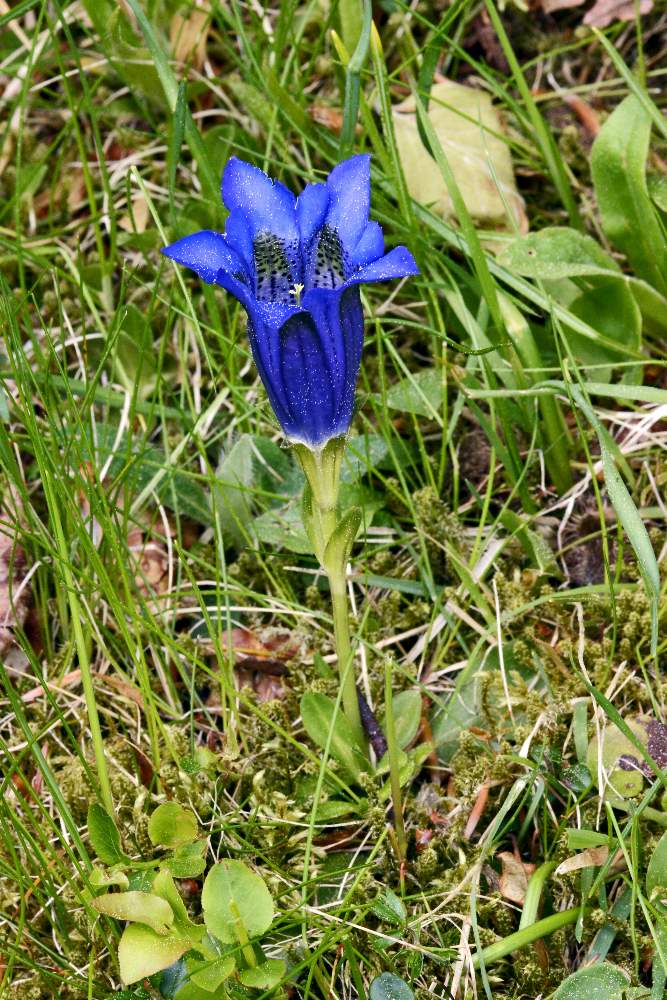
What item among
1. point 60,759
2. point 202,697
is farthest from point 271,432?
point 60,759

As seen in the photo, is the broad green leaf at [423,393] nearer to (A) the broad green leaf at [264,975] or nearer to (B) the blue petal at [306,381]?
(B) the blue petal at [306,381]

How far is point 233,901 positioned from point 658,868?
0.63m

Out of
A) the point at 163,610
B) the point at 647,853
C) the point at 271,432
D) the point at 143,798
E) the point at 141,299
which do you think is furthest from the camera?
the point at 141,299

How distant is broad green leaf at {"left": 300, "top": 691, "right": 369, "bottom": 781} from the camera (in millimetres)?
1863

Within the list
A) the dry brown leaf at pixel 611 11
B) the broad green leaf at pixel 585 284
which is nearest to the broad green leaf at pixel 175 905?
the broad green leaf at pixel 585 284

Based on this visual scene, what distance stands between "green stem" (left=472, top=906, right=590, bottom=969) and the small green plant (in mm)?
297

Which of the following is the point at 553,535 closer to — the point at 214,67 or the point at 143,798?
the point at 143,798

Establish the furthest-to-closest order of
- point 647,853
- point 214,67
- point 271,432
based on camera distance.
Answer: point 214,67
point 271,432
point 647,853

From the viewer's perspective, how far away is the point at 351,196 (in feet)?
5.33

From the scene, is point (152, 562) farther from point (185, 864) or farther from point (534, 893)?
point (534, 893)

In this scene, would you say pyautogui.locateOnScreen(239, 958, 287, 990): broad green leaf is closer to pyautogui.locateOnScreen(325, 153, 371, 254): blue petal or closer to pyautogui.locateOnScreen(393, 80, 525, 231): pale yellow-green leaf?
pyautogui.locateOnScreen(325, 153, 371, 254): blue petal

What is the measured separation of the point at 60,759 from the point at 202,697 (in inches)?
11.5

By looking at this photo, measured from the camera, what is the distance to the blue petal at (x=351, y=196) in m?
1.62

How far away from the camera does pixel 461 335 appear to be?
2396 millimetres
